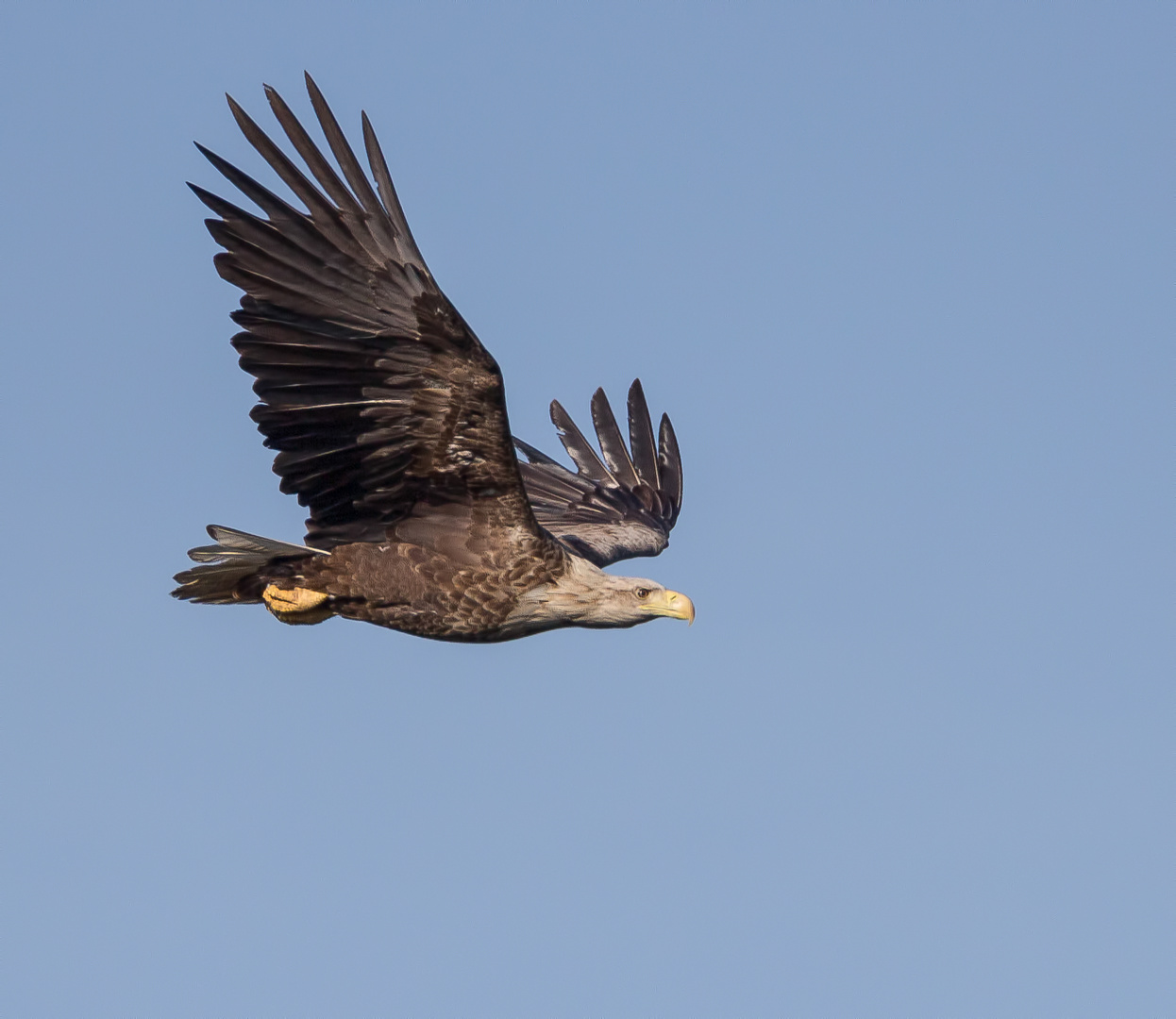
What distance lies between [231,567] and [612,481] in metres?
4.14

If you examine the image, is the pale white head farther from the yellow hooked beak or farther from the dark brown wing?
the dark brown wing

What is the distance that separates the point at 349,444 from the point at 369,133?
5.73 ft

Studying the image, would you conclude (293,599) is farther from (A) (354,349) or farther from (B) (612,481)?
(B) (612,481)

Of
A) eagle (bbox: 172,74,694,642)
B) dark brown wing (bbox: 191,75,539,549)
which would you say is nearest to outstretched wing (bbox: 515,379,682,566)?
eagle (bbox: 172,74,694,642)

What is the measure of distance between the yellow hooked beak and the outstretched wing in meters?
2.37

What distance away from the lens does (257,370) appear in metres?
10.3

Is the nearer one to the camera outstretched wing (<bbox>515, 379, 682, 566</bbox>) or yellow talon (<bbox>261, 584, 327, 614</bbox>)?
yellow talon (<bbox>261, 584, 327, 614</bbox>)

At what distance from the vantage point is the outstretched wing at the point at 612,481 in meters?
13.9

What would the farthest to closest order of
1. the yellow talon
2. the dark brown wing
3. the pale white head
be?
the yellow talon, the pale white head, the dark brown wing

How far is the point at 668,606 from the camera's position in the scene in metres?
11.0

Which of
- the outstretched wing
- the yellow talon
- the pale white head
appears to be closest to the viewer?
the pale white head

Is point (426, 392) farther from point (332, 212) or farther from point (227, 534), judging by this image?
point (227, 534)

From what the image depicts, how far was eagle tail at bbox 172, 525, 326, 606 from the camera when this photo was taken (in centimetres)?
1092

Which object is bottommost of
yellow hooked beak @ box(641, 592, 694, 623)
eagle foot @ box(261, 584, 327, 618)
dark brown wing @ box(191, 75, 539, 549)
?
eagle foot @ box(261, 584, 327, 618)
